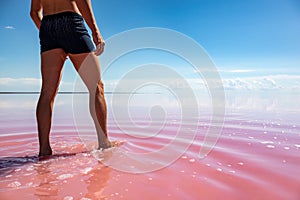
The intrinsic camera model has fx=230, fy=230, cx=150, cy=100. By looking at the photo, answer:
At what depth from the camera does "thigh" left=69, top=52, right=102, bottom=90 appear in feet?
5.82

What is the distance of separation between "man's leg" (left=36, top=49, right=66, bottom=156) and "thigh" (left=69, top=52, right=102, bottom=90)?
12cm

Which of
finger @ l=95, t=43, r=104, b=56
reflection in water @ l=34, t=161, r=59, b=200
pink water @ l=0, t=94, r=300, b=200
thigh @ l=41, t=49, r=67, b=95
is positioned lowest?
pink water @ l=0, t=94, r=300, b=200

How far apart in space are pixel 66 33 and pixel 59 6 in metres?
0.21

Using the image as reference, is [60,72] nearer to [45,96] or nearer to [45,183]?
[45,96]

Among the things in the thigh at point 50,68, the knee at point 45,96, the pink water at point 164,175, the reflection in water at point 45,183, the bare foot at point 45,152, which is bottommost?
the pink water at point 164,175

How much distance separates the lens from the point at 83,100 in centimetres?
546

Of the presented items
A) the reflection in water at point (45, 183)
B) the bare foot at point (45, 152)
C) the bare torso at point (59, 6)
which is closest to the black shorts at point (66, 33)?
the bare torso at point (59, 6)

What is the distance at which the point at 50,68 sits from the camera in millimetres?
1742

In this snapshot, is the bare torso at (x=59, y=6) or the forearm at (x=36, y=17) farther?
the forearm at (x=36, y=17)

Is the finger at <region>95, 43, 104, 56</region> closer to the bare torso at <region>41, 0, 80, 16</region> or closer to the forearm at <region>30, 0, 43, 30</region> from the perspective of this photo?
the bare torso at <region>41, 0, 80, 16</region>

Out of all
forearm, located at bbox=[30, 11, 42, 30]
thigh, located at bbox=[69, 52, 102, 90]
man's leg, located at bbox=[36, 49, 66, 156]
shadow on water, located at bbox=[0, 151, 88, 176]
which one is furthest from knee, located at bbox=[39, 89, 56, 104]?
forearm, located at bbox=[30, 11, 42, 30]

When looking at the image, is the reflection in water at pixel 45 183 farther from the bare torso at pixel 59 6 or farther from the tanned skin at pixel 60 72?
the bare torso at pixel 59 6

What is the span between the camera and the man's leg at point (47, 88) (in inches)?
66.5

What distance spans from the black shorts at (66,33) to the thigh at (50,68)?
45 millimetres
